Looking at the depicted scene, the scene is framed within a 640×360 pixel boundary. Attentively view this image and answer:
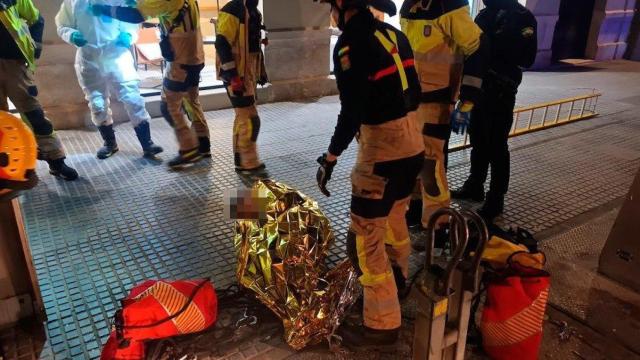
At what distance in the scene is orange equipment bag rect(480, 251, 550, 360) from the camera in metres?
2.34

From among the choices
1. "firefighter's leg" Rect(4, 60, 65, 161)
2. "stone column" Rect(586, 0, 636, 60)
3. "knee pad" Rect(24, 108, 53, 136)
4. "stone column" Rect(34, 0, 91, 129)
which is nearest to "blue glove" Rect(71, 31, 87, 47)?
"firefighter's leg" Rect(4, 60, 65, 161)

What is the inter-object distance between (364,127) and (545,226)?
2420mm

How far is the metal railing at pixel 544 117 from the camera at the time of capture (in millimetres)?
6233

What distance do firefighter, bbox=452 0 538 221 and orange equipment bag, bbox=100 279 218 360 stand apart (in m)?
2.63

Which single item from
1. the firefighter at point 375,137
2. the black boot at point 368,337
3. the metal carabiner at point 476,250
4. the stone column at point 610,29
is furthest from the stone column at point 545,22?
the metal carabiner at point 476,250

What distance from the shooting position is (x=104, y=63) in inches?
203

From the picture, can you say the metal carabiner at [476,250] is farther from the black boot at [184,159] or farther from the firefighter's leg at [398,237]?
the black boot at [184,159]

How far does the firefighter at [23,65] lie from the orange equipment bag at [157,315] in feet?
9.55

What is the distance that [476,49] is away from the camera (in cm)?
315

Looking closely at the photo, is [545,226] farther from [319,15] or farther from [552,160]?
[319,15]

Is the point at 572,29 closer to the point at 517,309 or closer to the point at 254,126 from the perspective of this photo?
the point at 254,126

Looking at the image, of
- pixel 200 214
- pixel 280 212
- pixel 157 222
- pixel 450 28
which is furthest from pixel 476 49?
pixel 157 222

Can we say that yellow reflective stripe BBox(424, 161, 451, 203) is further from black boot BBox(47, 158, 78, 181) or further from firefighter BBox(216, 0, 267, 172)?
black boot BBox(47, 158, 78, 181)

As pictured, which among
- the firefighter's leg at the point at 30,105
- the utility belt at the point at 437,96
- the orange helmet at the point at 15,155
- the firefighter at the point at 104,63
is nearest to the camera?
the orange helmet at the point at 15,155
